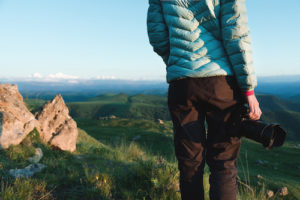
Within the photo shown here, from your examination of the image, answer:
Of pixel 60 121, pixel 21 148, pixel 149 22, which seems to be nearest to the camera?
pixel 149 22

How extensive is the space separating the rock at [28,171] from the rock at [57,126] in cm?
161

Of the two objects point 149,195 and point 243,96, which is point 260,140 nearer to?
point 243,96

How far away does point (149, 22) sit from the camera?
8.43 ft

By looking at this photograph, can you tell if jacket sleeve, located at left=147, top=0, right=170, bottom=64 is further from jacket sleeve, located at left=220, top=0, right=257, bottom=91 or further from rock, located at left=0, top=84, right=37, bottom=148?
rock, located at left=0, top=84, right=37, bottom=148

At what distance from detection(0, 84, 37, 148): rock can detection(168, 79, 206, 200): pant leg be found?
12.7 feet

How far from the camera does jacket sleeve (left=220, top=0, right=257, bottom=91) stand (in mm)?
2004

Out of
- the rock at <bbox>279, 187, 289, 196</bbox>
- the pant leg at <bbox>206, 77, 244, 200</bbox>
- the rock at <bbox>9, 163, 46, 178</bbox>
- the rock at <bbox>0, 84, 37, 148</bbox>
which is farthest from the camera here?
the rock at <bbox>279, 187, 289, 196</bbox>

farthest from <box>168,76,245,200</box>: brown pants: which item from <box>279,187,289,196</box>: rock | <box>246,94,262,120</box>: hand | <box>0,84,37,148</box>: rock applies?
<box>279,187,289,196</box>: rock

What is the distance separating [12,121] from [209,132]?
441 cm

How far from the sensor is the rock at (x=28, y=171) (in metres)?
3.34

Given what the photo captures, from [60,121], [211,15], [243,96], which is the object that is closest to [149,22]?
[211,15]

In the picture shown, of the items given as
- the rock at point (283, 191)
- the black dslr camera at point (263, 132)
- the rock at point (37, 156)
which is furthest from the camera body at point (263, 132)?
the rock at point (283, 191)

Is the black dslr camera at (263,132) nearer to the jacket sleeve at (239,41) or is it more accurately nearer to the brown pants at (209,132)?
the brown pants at (209,132)

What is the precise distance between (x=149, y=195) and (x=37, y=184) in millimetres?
1465
